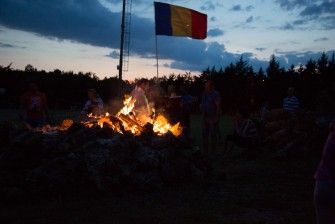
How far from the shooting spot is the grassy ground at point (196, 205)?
6.45m

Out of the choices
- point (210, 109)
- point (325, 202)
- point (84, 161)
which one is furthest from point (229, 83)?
point (325, 202)

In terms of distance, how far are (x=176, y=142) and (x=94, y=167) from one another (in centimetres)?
231

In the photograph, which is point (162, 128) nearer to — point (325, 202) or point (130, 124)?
point (130, 124)

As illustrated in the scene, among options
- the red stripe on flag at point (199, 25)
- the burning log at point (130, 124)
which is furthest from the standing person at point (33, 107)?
the red stripe on flag at point (199, 25)

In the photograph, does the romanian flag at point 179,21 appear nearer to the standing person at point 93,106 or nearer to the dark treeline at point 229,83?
the standing person at point 93,106

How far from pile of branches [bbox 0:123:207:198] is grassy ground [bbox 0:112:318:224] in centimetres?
32

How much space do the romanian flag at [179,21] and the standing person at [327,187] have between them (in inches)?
502

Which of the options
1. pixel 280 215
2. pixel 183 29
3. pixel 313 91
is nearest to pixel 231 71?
pixel 313 91

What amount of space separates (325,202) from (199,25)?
48.1 ft

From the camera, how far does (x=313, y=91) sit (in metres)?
33.8

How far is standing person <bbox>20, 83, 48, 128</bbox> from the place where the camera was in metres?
12.4

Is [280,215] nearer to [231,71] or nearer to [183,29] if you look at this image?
[183,29]

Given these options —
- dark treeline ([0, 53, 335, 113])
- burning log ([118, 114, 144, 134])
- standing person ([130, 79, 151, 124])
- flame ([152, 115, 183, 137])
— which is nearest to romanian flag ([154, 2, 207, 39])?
standing person ([130, 79, 151, 124])

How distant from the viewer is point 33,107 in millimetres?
12461
